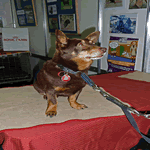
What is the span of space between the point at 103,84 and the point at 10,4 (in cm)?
320

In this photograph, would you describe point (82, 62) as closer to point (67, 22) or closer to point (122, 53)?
point (122, 53)

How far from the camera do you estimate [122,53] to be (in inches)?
58.6

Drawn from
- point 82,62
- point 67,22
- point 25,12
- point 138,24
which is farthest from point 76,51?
point 25,12

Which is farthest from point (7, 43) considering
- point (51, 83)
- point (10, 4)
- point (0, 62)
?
point (51, 83)

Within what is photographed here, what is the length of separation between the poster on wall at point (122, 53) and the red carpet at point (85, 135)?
613mm

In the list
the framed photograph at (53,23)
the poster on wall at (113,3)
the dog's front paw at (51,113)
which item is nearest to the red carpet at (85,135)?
the dog's front paw at (51,113)

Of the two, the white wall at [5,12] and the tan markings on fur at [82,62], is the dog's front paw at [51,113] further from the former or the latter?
the white wall at [5,12]

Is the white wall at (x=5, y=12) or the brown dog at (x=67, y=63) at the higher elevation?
the white wall at (x=5, y=12)

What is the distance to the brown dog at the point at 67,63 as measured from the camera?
635mm

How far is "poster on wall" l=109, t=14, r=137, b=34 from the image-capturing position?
1.36 meters

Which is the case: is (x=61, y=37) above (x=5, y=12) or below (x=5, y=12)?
below

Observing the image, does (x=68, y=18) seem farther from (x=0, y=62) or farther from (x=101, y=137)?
(x=101, y=137)

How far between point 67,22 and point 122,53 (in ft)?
2.95

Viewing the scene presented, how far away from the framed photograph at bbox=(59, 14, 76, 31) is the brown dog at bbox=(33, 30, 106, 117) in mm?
1312
